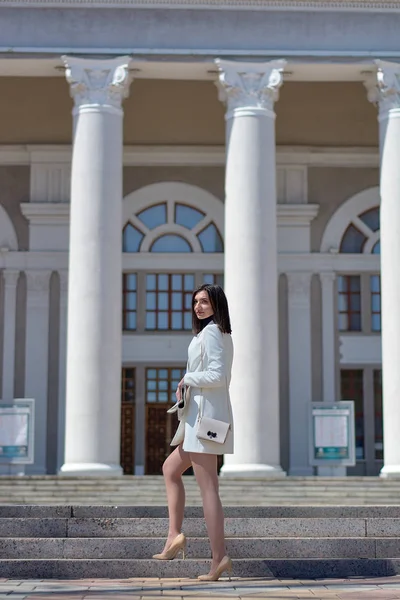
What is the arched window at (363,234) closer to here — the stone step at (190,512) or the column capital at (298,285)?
the column capital at (298,285)

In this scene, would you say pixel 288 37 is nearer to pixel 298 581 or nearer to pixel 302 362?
pixel 302 362

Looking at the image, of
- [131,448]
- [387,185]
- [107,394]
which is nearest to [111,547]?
[107,394]

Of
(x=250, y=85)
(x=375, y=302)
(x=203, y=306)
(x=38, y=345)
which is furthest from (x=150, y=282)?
(x=203, y=306)

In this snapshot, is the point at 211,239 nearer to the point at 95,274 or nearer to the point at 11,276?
the point at 11,276

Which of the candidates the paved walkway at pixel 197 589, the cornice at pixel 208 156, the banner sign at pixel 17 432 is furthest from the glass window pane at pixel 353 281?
the paved walkway at pixel 197 589

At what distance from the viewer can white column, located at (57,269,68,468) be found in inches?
1216

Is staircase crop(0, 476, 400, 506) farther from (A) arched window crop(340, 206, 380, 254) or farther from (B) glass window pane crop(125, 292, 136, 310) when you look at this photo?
(A) arched window crop(340, 206, 380, 254)

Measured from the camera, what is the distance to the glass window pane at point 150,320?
3184 cm

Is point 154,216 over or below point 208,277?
over

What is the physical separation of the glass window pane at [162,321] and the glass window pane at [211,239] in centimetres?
215

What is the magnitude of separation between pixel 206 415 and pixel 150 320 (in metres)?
22.6

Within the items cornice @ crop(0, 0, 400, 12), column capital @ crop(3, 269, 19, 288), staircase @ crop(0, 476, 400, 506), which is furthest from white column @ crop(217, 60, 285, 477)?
column capital @ crop(3, 269, 19, 288)

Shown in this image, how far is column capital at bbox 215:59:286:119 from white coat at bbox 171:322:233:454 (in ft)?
50.7

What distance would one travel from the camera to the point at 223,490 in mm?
21844
